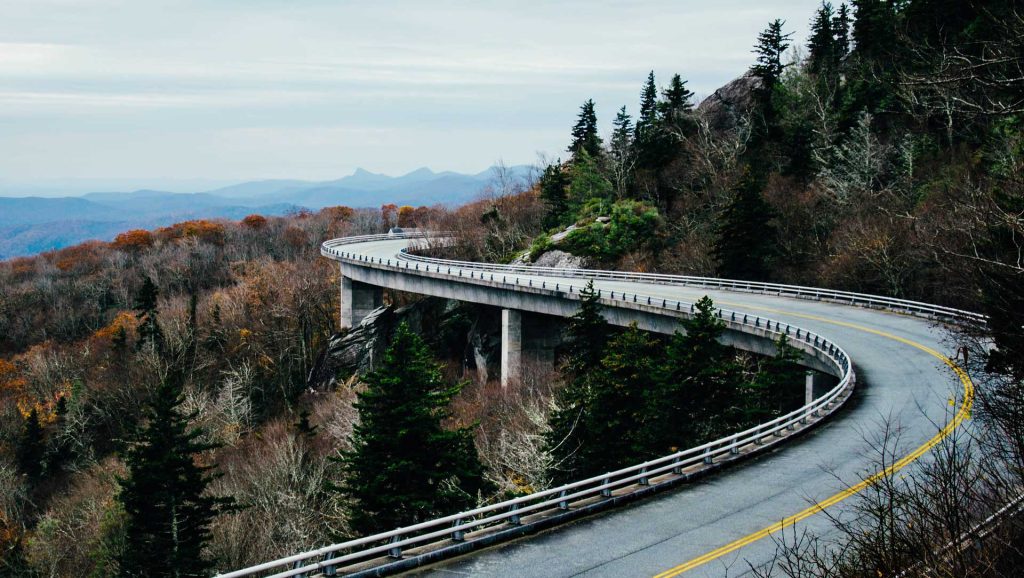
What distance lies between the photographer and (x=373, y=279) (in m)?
70.2

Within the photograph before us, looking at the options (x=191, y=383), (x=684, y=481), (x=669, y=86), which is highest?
(x=669, y=86)

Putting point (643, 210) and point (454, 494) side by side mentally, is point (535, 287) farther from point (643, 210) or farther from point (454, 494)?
point (454, 494)

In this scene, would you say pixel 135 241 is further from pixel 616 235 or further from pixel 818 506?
pixel 818 506

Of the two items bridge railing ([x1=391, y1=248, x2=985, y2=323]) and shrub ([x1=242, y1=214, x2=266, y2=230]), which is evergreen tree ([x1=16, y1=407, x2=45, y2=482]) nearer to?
bridge railing ([x1=391, y1=248, x2=985, y2=323])

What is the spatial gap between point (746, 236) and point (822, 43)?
36.1m

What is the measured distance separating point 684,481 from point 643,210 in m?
53.3

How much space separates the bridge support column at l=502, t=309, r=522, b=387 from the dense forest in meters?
A: 2.42

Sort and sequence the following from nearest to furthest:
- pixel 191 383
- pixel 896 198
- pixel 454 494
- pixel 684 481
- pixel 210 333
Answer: pixel 684 481 → pixel 454 494 → pixel 896 198 → pixel 191 383 → pixel 210 333

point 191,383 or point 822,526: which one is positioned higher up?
point 822,526

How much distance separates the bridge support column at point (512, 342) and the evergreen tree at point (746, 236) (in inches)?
596

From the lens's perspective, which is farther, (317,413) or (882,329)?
(317,413)

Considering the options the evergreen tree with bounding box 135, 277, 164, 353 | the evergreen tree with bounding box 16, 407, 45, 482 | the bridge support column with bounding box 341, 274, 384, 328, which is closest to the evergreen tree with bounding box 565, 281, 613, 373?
the bridge support column with bounding box 341, 274, 384, 328

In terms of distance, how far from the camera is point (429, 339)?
71.8m

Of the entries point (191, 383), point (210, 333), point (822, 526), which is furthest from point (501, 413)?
point (210, 333)
